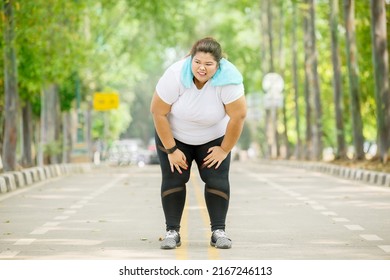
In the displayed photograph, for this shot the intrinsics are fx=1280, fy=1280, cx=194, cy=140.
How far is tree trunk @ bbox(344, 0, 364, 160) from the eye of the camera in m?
39.6

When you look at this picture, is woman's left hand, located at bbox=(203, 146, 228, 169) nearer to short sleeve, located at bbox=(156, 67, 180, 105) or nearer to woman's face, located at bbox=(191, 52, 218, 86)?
short sleeve, located at bbox=(156, 67, 180, 105)

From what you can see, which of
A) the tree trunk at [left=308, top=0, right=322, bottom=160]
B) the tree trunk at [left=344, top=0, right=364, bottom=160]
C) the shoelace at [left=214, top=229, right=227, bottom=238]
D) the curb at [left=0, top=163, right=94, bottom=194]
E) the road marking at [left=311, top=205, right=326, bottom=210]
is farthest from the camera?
the tree trunk at [left=308, top=0, right=322, bottom=160]

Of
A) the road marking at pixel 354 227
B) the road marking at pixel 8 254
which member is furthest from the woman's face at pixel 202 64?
the road marking at pixel 354 227

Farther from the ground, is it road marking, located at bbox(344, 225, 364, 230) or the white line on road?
the white line on road

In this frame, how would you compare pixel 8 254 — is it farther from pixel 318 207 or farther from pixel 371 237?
pixel 318 207

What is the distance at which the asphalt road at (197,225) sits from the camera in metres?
11.9

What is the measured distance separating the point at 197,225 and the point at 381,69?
61.9 ft

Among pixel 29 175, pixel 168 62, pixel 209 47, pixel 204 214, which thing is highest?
pixel 168 62

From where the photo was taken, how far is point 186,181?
40.1 feet

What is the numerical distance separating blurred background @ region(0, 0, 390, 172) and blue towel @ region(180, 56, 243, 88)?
58.8 feet

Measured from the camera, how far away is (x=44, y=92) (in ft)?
153

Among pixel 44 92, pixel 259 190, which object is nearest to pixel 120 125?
pixel 44 92

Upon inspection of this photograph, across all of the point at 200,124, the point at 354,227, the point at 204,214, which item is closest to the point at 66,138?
the point at 204,214

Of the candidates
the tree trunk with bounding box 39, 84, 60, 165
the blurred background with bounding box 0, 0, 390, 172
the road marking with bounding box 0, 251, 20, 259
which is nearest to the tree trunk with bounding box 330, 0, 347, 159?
the blurred background with bounding box 0, 0, 390, 172
